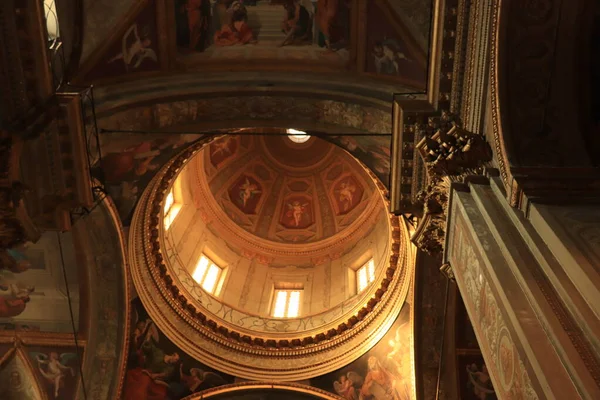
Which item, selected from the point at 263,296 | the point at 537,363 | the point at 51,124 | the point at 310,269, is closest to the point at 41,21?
the point at 51,124

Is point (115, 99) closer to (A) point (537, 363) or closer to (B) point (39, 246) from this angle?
(B) point (39, 246)

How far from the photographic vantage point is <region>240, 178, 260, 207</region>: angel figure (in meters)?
18.8

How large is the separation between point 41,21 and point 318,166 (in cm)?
1290

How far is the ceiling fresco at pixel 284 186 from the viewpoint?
706 inches

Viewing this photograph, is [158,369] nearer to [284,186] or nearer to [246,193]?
[246,193]

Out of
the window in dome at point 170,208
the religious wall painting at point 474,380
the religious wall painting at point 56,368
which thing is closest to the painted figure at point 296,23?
the window in dome at point 170,208

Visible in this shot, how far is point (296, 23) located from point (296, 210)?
30.4 ft

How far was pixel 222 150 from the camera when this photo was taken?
60.4 feet

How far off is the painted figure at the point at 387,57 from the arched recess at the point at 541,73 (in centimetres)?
337

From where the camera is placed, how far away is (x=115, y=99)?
9.83 m

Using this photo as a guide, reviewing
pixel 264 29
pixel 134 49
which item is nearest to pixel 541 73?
pixel 264 29

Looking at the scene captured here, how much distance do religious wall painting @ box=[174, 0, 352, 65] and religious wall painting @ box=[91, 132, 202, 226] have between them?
168 centimetres

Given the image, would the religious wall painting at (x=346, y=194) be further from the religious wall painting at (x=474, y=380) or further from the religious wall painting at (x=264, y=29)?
the religious wall painting at (x=264, y=29)

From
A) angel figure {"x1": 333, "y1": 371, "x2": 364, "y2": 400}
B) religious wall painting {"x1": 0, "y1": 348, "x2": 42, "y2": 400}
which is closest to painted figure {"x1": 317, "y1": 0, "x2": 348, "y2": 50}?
angel figure {"x1": 333, "y1": 371, "x2": 364, "y2": 400}
